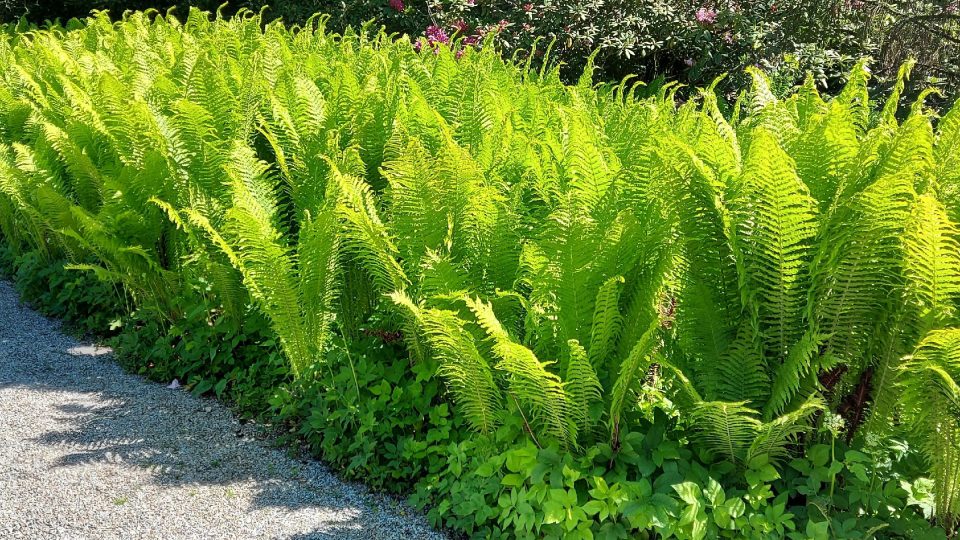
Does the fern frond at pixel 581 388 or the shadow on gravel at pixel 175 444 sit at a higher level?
the fern frond at pixel 581 388

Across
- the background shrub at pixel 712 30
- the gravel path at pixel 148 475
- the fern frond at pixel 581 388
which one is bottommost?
the gravel path at pixel 148 475

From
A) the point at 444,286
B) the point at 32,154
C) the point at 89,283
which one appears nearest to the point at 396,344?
the point at 444,286

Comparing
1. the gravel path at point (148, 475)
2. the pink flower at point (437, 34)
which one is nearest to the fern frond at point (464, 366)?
the gravel path at point (148, 475)

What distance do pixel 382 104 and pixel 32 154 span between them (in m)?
1.91

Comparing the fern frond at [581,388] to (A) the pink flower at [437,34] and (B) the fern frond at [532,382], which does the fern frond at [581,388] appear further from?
(A) the pink flower at [437,34]

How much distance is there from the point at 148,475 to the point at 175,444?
0.22 metres

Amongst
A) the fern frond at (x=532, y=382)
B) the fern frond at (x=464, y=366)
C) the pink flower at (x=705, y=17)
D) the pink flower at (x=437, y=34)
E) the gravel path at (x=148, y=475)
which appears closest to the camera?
the fern frond at (x=532, y=382)

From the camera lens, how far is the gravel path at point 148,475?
270 centimetres

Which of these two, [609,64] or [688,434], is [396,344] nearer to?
[688,434]

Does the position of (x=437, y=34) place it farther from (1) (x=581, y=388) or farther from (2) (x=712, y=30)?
(1) (x=581, y=388)

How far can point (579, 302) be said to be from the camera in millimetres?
2496

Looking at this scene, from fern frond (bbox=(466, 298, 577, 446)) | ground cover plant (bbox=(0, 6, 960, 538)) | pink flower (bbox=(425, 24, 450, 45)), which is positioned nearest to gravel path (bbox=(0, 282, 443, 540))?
ground cover plant (bbox=(0, 6, 960, 538))

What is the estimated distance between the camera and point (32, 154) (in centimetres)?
430

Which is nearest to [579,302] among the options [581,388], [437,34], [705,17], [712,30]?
[581,388]
